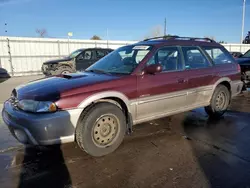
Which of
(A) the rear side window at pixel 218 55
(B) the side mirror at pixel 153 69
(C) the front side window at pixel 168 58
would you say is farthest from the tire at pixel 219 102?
(B) the side mirror at pixel 153 69

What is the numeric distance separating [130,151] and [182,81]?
5.58 ft

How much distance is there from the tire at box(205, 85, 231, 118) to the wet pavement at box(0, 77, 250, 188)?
0.73 metres

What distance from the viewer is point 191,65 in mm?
4492

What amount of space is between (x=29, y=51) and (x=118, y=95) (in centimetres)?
1491

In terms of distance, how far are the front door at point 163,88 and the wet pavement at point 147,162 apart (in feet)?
1.79

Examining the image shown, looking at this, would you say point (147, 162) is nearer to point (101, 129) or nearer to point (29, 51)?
point (101, 129)

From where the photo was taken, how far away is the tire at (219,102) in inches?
198

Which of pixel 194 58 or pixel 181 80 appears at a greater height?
pixel 194 58

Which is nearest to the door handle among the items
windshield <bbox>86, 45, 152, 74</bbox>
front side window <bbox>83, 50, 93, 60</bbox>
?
windshield <bbox>86, 45, 152, 74</bbox>

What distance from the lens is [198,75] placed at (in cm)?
451

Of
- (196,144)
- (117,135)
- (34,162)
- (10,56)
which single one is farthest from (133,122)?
(10,56)

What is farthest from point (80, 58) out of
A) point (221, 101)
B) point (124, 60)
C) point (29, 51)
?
point (221, 101)

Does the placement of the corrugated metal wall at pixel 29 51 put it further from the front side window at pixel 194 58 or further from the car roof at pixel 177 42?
the front side window at pixel 194 58

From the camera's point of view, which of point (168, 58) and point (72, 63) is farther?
point (72, 63)
